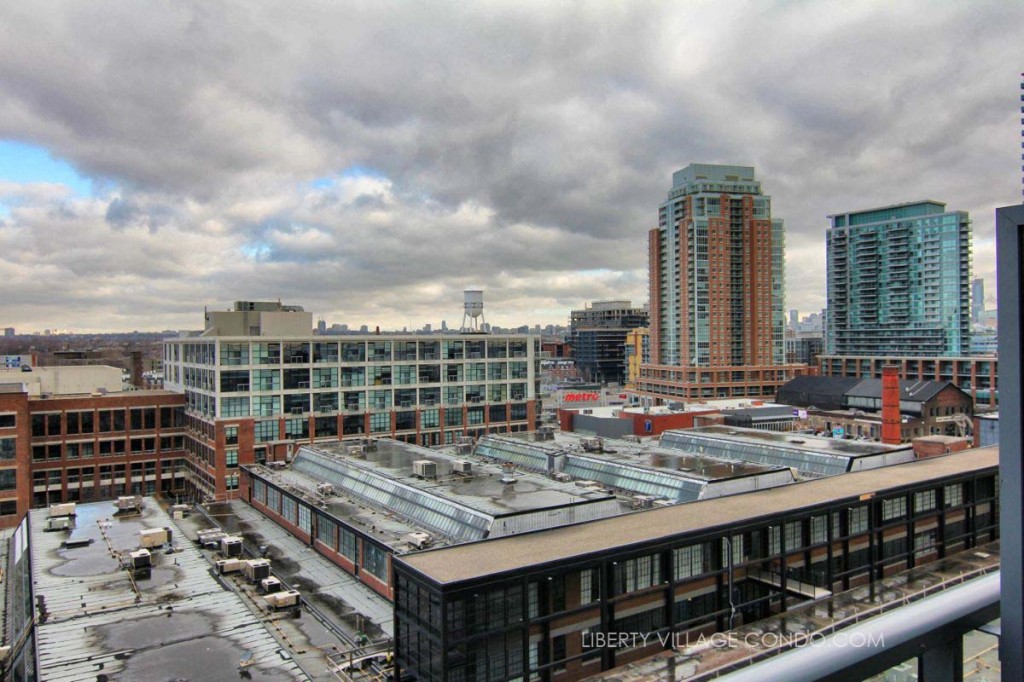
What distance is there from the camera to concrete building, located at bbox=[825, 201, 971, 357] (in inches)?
5778

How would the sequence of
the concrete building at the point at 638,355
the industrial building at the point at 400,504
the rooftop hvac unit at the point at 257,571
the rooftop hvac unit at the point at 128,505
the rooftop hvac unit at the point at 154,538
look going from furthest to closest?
the concrete building at the point at 638,355, the rooftop hvac unit at the point at 128,505, the rooftop hvac unit at the point at 154,538, the industrial building at the point at 400,504, the rooftop hvac unit at the point at 257,571

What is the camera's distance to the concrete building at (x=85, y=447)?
6644cm

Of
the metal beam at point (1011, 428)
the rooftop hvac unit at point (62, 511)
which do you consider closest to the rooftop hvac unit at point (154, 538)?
the rooftop hvac unit at point (62, 511)

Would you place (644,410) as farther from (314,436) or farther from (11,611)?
(11,611)

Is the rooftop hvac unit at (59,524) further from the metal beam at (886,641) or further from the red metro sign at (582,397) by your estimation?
the red metro sign at (582,397)

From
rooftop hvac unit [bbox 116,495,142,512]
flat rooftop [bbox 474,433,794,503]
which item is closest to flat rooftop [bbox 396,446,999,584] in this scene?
flat rooftop [bbox 474,433,794,503]

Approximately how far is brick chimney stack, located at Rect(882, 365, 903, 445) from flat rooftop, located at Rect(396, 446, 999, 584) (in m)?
40.1

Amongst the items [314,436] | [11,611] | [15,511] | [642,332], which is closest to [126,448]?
[15,511]

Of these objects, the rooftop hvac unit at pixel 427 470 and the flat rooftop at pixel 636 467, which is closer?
the flat rooftop at pixel 636 467

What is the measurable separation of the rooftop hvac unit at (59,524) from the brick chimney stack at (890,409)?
78490 mm

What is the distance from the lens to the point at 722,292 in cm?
14012

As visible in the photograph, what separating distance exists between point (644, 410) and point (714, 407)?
14.1 metres

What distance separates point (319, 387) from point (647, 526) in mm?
54292

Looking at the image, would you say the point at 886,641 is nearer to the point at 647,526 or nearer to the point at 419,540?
the point at 647,526
